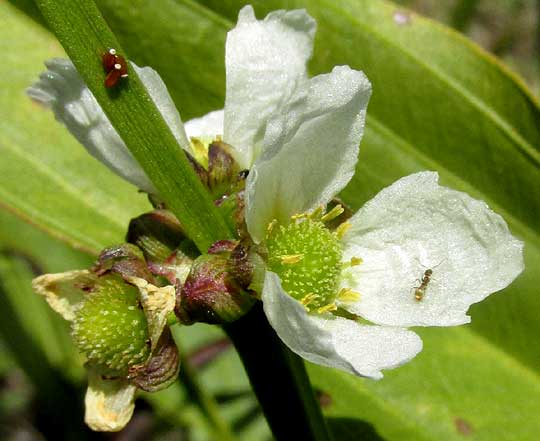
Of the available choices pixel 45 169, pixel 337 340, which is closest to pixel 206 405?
pixel 45 169

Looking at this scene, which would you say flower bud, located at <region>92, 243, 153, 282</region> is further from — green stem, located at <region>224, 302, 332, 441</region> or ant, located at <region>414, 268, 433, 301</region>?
ant, located at <region>414, 268, 433, 301</region>

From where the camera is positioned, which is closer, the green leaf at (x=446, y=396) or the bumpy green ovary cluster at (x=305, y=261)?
the bumpy green ovary cluster at (x=305, y=261)

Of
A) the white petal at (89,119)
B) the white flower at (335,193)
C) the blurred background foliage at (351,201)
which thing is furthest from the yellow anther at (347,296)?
the blurred background foliage at (351,201)

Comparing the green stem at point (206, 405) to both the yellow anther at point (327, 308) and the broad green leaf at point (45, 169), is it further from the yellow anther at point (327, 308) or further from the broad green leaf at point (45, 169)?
the yellow anther at point (327, 308)

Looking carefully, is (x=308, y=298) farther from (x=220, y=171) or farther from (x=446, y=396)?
(x=446, y=396)

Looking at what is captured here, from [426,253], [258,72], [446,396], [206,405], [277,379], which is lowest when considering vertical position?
[206,405]

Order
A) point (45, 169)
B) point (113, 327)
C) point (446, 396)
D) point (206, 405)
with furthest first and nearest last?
point (206, 405) < point (45, 169) < point (446, 396) < point (113, 327)
